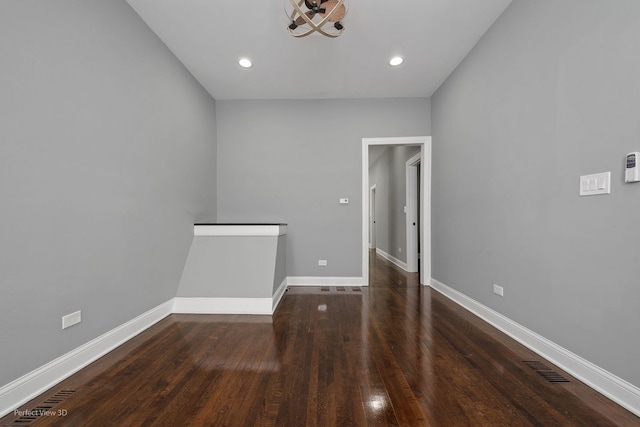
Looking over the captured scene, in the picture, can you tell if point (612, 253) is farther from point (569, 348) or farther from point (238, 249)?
point (238, 249)

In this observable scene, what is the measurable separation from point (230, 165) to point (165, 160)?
52.5 inches

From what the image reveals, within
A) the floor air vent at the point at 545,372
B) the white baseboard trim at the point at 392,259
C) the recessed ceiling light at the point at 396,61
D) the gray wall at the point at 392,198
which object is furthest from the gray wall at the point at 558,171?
the white baseboard trim at the point at 392,259

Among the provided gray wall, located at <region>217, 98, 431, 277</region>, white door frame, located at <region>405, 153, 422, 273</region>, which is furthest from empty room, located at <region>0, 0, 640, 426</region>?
white door frame, located at <region>405, 153, 422, 273</region>

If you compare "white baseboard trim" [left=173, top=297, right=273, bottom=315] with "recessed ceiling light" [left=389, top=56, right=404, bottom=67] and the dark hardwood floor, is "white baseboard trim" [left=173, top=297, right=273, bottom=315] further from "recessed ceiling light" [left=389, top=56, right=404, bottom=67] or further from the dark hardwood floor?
"recessed ceiling light" [left=389, top=56, right=404, bottom=67]

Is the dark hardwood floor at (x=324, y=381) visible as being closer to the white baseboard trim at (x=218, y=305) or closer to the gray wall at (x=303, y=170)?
the white baseboard trim at (x=218, y=305)

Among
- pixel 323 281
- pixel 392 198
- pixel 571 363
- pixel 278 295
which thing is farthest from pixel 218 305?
pixel 392 198

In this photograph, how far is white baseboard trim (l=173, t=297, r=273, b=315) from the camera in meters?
2.87

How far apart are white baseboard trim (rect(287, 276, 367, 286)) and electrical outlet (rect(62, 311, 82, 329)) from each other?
250 cm

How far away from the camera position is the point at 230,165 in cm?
405

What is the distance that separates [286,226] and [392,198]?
3142 mm

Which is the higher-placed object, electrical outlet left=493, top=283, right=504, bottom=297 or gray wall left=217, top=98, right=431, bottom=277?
gray wall left=217, top=98, right=431, bottom=277

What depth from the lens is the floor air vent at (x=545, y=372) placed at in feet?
5.36

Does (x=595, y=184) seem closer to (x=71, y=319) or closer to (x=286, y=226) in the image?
(x=286, y=226)

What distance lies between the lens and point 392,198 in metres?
6.09
